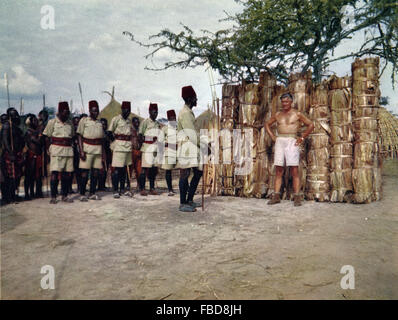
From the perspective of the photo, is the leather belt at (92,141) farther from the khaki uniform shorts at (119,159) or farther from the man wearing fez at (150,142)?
the man wearing fez at (150,142)

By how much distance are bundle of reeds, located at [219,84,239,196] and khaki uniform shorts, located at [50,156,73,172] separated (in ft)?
10.6

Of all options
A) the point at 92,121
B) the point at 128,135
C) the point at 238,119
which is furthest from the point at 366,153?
the point at 92,121

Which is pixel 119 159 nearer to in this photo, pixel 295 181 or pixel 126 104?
pixel 126 104

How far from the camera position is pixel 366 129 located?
5402mm

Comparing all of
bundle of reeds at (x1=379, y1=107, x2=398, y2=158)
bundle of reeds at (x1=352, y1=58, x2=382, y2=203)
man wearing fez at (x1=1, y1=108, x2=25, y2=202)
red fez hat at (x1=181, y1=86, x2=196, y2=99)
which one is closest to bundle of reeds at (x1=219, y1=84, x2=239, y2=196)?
red fez hat at (x1=181, y1=86, x2=196, y2=99)

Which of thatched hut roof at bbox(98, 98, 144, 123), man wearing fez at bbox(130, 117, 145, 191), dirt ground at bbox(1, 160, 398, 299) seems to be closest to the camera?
dirt ground at bbox(1, 160, 398, 299)

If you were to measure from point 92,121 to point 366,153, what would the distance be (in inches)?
217

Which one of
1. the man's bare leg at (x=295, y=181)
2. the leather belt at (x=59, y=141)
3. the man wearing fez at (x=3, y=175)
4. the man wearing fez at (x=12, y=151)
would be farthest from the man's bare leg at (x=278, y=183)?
the man wearing fez at (x=3, y=175)

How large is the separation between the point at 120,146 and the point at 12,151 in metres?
2.12

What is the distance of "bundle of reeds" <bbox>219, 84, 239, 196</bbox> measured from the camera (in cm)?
643

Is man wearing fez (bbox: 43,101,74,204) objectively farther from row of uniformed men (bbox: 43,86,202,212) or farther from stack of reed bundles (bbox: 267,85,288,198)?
stack of reed bundles (bbox: 267,85,288,198)

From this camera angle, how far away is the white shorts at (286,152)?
17.8ft

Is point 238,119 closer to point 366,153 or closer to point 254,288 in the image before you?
point 366,153

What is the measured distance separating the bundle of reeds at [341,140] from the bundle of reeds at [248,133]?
148 cm
